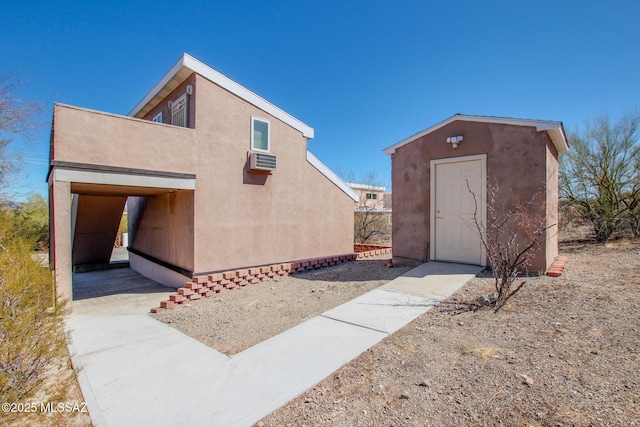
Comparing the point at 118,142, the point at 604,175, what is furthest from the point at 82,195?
the point at 604,175

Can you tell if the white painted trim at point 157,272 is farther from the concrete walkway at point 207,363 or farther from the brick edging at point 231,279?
the concrete walkway at point 207,363

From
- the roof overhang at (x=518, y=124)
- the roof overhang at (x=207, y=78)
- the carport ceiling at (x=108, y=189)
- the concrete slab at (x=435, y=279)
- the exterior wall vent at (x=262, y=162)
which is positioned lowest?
the concrete slab at (x=435, y=279)

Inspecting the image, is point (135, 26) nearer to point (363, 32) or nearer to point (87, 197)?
point (87, 197)

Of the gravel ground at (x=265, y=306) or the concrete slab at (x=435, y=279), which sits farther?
the concrete slab at (x=435, y=279)

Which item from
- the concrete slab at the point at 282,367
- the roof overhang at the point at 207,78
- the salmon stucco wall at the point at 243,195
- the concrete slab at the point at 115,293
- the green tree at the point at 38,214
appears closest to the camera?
the concrete slab at the point at 282,367

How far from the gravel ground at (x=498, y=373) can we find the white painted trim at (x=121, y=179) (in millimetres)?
5530

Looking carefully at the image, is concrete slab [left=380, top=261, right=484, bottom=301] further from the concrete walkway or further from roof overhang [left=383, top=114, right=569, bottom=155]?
roof overhang [left=383, top=114, right=569, bottom=155]

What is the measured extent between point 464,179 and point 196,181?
6.54 m

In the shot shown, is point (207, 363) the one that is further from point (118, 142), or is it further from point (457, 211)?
point (457, 211)

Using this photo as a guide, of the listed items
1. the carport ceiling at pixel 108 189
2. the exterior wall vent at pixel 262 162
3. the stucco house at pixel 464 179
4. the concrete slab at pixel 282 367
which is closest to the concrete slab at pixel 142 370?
the concrete slab at pixel 282 367

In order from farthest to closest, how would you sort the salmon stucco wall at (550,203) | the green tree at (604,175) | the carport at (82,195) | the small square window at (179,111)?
the green tree at (604,175) → the small square window at (179,111) → the salmon stucco wall at (550,203) → the carport at (82,195)

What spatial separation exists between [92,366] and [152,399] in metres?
1.33

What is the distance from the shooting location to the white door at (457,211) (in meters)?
7.36

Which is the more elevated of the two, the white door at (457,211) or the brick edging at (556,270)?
the white door at (457,211)
